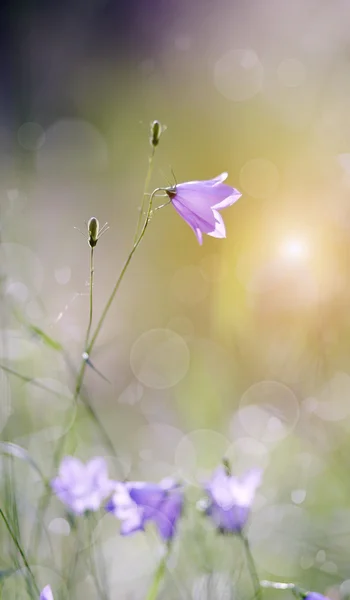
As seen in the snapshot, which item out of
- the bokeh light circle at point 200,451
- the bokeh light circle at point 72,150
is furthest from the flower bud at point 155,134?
the bokeh light circle at point 72,150

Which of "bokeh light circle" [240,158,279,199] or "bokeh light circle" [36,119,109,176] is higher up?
"bokeh light circle" [36,119,109,176]

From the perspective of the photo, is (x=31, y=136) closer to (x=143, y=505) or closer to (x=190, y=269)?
(x=190, y=269)

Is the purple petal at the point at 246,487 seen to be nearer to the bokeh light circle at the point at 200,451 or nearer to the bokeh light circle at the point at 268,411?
the bokeh light circle at the point at 200,451

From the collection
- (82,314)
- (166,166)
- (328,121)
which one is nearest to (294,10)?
A: (328,121)

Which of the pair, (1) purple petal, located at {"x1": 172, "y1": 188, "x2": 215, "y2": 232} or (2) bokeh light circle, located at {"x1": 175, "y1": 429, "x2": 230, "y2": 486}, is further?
(2) bokeh light circle, located at {"x1": 175, "y1": 429, "x2": 230, "y2": 486}

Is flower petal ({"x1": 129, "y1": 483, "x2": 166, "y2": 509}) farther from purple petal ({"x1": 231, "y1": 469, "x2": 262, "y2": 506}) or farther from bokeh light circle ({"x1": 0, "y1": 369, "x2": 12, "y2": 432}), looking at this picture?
bokeh light circle ({"x1": 0, "y1": 369, "x2": 12, "y2": 432})

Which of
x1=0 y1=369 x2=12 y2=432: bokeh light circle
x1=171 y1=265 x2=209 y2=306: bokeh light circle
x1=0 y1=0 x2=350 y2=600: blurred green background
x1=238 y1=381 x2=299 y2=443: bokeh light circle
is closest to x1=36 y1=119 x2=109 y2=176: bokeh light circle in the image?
x1=0 y1=0 x2=350 y2=600: blurred green background

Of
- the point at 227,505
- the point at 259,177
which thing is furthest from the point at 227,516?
the point at 259,177
